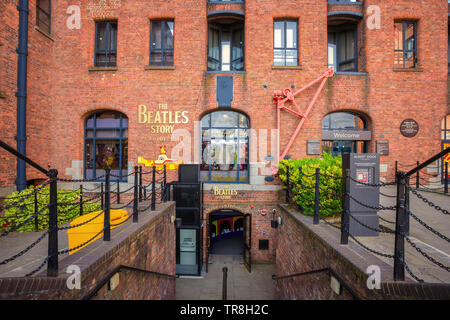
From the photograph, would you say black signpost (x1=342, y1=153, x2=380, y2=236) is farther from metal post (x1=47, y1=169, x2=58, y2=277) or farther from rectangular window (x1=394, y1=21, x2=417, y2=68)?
rectangular window (x1=394, y1=21, x2=417, y2=68)

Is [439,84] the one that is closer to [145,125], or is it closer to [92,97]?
[145,125]

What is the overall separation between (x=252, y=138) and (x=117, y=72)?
6.34 meters

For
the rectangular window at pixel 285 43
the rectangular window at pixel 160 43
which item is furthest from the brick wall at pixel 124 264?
the rectangular window at pixel 285 43

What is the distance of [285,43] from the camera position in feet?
29.2

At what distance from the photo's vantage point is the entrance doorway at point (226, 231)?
10812 mm

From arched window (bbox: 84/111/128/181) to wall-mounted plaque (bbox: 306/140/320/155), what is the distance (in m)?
7.82

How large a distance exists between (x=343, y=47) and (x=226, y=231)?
37.8 feet

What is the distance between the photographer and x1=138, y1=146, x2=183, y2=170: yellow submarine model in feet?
25.3

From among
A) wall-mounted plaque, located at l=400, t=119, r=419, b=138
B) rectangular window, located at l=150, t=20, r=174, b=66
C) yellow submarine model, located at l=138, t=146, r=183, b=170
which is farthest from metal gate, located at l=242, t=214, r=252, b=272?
rectangular window, located at l=150, t=20, r=174, b=66

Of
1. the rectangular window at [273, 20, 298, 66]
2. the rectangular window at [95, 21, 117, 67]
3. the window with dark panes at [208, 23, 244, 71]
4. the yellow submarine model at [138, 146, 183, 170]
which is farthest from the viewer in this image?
the window with dark panes at [208, 23, 244, 71]

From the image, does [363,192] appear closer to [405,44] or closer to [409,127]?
[409,127]

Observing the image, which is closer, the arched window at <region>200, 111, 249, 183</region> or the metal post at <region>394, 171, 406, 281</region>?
the metal post at <region>394, 171, 406, 281</region>

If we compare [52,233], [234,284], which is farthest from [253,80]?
[52,233]

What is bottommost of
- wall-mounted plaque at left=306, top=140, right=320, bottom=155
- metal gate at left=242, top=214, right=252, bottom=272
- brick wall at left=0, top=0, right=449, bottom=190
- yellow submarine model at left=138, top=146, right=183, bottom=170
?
metal gate at left=242, top=214, right=252, bottom=272
